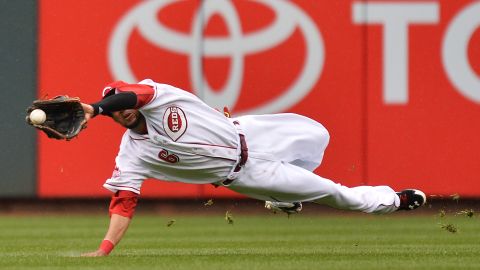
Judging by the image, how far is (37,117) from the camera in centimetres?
740

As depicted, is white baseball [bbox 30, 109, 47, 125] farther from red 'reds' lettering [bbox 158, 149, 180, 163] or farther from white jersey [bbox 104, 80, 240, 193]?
red 'reds' lettering [bbox 158, 149, 180, 163]

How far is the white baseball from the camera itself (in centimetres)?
741

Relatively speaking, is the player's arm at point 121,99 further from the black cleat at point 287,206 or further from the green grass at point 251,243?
the black cleat at point 287,206

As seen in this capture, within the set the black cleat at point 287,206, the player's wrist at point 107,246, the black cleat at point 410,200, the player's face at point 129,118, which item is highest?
the player's face at point 129,118

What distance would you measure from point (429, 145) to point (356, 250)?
566 cm

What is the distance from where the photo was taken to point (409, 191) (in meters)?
8.60

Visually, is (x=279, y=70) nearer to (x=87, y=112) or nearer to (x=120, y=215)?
(x=120, y=215)

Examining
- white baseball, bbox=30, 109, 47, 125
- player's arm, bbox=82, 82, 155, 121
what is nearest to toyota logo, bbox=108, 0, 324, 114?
player's arm, bbox=82, 82, 155, 121

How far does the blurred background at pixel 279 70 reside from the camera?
1456 cm

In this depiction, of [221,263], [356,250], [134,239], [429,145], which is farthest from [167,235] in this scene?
[429,145]

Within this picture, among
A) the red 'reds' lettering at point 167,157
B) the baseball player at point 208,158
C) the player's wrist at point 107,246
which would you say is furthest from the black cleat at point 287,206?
the player's wrist at point 107,246

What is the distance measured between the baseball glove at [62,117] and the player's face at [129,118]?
0.41 metres

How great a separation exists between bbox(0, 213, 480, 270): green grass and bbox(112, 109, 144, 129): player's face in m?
0.88

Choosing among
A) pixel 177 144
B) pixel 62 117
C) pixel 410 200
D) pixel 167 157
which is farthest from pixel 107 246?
pixel 410 200
